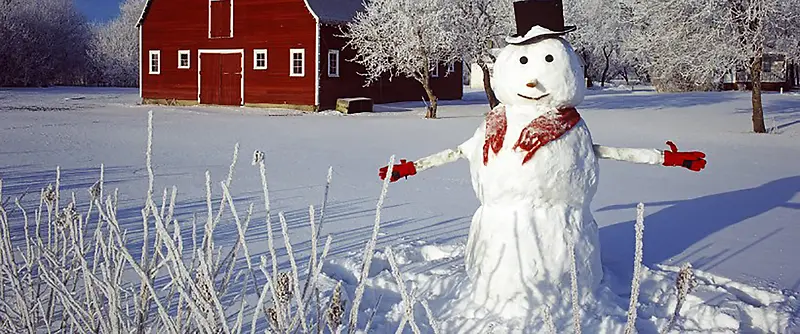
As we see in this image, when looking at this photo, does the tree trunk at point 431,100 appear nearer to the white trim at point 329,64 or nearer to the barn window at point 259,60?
the white trim at point 329,64

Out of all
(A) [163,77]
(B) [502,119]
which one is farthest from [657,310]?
(A) [163,77]

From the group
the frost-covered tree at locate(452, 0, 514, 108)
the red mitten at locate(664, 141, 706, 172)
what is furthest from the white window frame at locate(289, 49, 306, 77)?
the red mitten at locate(664, 141, 706, 172)

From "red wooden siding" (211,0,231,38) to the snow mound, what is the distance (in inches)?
946

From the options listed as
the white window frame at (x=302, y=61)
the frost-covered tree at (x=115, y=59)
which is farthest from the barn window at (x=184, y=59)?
the frost-covered tree at (x=115, y=59)

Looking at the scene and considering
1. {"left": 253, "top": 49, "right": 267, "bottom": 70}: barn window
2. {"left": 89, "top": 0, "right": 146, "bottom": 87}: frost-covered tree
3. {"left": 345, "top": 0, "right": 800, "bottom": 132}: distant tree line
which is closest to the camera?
{"left": 345, "top": 0, "right": 800, "bottom": 132}: distant tree line

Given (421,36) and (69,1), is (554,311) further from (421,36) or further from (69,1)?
(69,1)

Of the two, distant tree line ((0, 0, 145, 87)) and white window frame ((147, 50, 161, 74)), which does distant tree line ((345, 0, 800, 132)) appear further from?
distant tree line ((0, 0, 145, 87))

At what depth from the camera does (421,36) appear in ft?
79.9

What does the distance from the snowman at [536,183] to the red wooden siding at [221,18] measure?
983 inches

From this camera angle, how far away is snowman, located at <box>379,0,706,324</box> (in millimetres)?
4738

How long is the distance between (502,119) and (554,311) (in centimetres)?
126

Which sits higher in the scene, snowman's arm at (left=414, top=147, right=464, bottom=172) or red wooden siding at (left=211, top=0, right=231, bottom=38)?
red wooden siding at (left=211, top=0, right=231, bottom=38)

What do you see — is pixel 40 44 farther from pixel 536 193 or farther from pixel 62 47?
pixel 536 193

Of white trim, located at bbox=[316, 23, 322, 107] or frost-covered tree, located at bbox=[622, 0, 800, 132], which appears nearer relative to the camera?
frost-covered tree, located at bbox=[622, 0, 800, 132]
